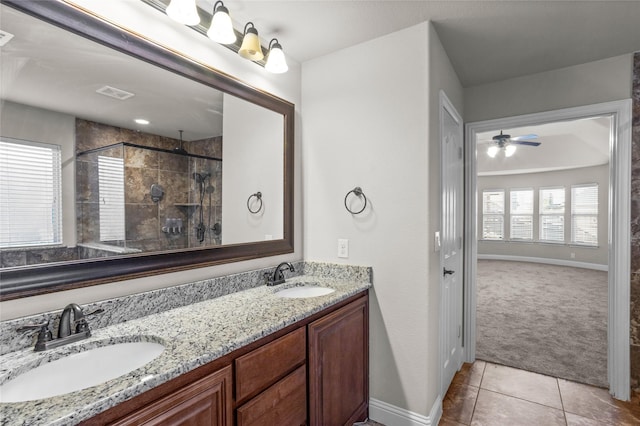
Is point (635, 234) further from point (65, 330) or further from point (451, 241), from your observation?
point (65, 330)

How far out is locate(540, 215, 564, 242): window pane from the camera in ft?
25.8

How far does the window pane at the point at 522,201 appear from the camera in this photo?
840 centimetres

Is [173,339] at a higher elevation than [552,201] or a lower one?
lower

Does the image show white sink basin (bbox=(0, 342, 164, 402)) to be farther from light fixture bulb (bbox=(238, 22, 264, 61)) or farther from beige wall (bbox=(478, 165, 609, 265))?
beige wall (bbox=(478, 165, 609, 265))

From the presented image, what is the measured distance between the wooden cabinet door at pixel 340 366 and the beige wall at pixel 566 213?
7.49 metres

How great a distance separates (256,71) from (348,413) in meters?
2.13

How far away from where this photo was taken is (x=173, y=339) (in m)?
1.16

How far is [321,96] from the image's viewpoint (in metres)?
2.29

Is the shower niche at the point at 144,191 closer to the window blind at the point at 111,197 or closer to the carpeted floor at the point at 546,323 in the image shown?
the window blind at the point at 111,197

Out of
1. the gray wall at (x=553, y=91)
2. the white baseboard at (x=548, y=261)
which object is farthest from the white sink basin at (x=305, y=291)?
the white baseboard at (x=548, y=261)

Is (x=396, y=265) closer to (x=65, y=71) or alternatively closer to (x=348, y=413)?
(x=348, y=413)

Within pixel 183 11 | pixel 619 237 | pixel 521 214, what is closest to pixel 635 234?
pixel 619 237

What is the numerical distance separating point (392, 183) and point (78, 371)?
1718 millimetres

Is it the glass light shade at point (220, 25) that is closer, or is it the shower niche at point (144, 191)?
the shower niche at point (144, 191)
